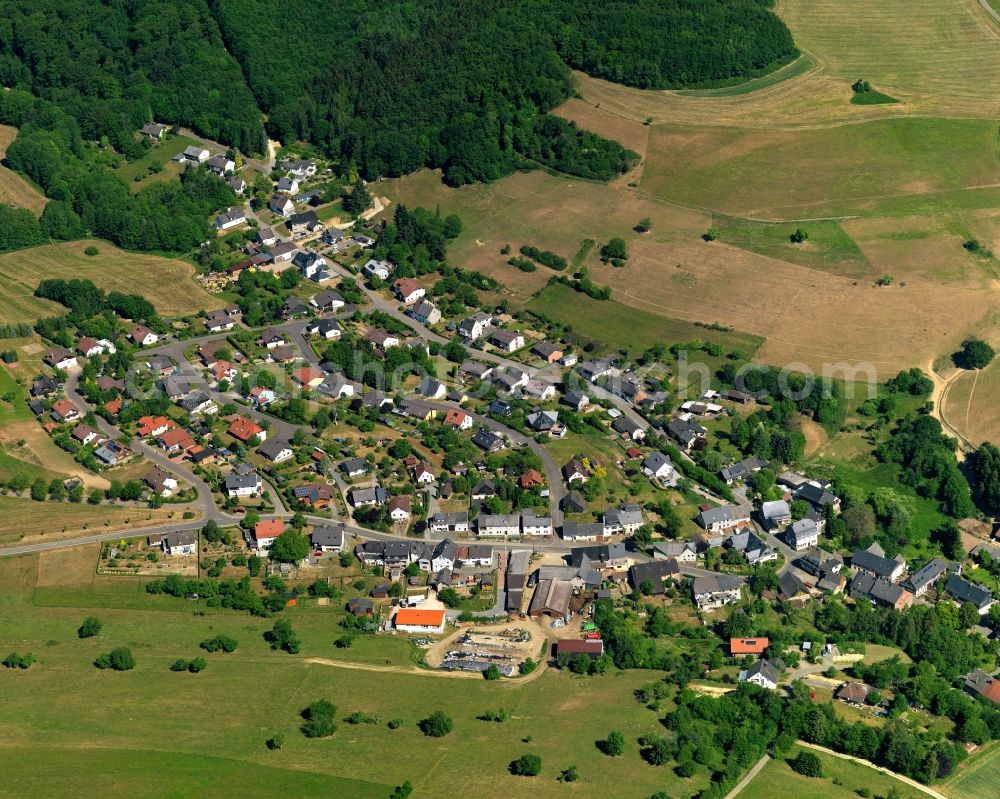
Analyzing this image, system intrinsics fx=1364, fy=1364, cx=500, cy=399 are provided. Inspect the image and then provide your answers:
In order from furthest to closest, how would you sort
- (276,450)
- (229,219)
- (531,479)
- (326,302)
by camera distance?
(229,219) → (326,302) → (276,450) → (531,479)

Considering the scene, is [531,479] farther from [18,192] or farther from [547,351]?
[18,192]

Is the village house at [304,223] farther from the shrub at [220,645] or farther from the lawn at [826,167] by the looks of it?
the shrub at [220,645]

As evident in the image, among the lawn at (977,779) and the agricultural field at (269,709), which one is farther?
the lawn at (977,779)

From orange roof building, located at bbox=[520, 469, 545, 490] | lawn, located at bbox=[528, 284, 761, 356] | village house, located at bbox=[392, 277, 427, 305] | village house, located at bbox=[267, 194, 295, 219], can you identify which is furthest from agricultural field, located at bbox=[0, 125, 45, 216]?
orange roof building, located at bbox=[520, 469, 545, 490]

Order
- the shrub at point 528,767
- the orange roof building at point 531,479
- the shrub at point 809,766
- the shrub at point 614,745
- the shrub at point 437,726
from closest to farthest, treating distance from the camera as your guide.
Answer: the shrub at point 528,767 → the shrub at point 614,745 → the shrub at point 809,766 → the shrub at point 437,726 → the orange roof building at point 531,479

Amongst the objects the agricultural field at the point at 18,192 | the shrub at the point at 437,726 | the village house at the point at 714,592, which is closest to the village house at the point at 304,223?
the agricultural field at the point at 18,192

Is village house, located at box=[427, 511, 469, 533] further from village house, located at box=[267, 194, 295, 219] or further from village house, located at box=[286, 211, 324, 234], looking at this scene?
village house, located at box=[267, 194, 295, 219]

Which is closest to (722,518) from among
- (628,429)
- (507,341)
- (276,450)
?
(628,429)
